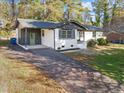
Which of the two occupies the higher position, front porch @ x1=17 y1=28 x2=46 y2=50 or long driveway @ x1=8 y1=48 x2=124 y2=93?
front porch @ x1=17 y1=28 x2=46 y2=50

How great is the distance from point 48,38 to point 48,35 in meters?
0.40

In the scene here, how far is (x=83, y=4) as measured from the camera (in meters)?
47.4

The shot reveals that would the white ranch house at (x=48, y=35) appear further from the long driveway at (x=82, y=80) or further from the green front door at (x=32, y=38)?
the long driveway at (x=82, y=80)

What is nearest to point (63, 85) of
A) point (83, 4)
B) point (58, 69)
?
point (58, 69)

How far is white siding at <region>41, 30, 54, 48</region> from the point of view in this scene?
23.6 meters

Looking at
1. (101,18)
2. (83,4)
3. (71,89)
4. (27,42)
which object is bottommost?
(71,89)

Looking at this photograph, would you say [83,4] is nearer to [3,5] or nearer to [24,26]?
[3,5]

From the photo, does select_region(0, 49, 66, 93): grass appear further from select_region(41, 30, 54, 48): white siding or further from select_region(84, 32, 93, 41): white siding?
select_region(84, 32, 93, 41): white siding

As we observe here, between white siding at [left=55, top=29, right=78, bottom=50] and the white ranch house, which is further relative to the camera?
the white ranch house

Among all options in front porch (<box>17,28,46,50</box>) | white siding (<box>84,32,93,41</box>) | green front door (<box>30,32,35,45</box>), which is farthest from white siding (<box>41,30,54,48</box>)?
white siding (<box>84,32,93,41</box>)

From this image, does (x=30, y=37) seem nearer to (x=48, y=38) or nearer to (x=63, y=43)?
(x=48, y=38)

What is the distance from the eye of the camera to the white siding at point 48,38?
930 inches

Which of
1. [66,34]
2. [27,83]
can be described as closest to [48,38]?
[66,34]

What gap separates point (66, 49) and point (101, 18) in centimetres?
2873
